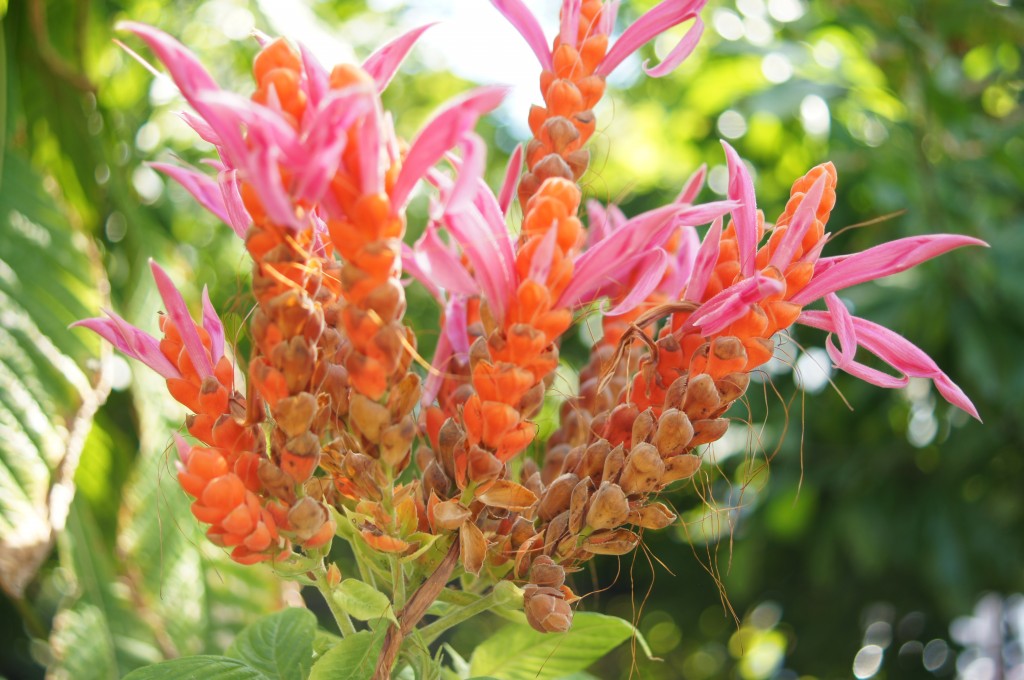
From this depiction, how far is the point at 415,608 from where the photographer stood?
0.34 metres

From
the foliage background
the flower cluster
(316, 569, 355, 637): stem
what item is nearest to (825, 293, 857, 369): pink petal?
the flower cluster

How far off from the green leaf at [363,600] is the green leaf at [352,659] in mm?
10

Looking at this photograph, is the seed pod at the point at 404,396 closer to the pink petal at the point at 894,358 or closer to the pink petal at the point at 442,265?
the pink petal at the point at 442,265

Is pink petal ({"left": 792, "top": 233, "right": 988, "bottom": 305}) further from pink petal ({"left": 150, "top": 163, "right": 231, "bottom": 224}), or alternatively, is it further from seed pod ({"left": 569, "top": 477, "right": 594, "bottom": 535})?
pink petal ({"left": 150, "top": 163, "right": 231, "bottom": 224})

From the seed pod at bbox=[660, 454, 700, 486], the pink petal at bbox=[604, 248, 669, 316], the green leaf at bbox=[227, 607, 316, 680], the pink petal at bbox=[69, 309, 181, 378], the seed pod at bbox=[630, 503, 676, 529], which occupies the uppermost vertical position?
the pink petal at bbox=[69, 309, 181, 378]

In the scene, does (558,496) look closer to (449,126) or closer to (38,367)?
(449,126)

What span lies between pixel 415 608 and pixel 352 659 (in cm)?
3

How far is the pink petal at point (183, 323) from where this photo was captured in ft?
1.09

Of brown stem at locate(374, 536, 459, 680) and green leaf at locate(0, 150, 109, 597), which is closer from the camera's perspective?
brown stem at locate(374, 536, 459, 680)

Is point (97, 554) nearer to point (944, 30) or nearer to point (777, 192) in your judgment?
point (777, 192)

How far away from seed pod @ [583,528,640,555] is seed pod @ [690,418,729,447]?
4 cm

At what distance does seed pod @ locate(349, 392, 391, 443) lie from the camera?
29 cm

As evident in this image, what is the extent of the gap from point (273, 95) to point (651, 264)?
0.16 meters

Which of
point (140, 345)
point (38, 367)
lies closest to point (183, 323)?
point (140, 345)
